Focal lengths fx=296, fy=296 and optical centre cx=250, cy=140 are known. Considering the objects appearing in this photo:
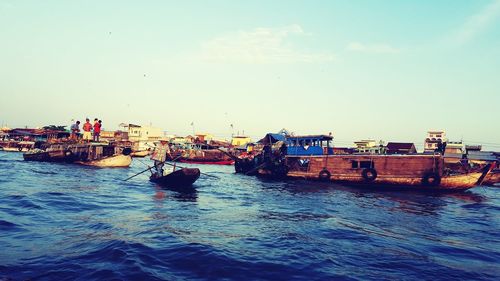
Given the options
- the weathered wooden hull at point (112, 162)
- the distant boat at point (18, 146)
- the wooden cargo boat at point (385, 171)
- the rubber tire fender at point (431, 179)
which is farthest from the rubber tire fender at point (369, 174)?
the distant boat at point (18, 146)

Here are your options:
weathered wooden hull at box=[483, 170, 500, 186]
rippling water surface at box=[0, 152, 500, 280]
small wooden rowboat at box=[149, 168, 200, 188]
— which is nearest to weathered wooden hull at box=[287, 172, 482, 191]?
rippling water surface at box=[0, 152, 500, 280]

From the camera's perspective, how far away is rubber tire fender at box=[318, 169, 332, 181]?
26.8m

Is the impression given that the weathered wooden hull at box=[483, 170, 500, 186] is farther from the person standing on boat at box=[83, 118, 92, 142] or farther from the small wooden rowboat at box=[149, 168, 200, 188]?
the person standing on boat at box=[83, 118, 92, 142]

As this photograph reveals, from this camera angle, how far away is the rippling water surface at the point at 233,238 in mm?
6910

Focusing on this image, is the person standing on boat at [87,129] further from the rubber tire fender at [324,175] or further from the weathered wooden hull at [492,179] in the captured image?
the weathered wooden hull at [492,179]

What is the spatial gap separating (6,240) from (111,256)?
11.3ft

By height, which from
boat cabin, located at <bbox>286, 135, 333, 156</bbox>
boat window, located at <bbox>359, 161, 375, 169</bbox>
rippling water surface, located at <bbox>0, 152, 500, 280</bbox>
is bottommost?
rippling water surface, located at <bbox>0, 152, 500, 280</bbox>

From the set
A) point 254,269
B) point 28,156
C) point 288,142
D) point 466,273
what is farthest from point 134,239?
point 28,156

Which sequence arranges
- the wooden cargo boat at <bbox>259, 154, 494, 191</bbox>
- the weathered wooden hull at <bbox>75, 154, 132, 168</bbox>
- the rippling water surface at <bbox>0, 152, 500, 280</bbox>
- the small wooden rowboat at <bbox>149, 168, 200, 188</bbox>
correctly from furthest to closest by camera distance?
1. the weathered wooden hull at <bbox>75, 154, 132, 168</bbox>
2. the wooden cargo boat at <bbox>259, 154, 494, 191</bbox>
3. the small wooden rowboat at <bbox>149, 168, 200, 188</bbox>
4. the rippling water surface at <bbox>0, 152, 500, 280</bbox>

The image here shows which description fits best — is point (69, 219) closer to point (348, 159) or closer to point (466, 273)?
point (466, 273)

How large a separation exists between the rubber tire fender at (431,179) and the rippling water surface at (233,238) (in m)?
5.31

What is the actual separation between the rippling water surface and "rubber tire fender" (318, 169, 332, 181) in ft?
31.0

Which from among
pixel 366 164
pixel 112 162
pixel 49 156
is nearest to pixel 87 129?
pixel 49 156

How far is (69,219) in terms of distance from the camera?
36.1 feet
